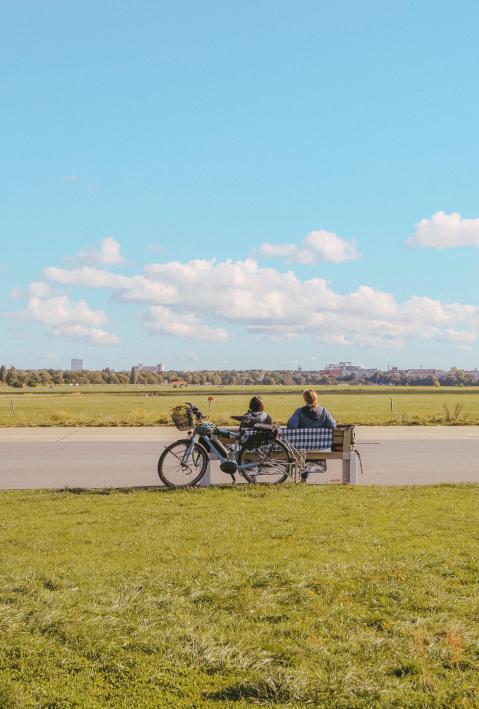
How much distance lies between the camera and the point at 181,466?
11180mm

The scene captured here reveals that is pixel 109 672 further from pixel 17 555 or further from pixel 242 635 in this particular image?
pixel 17 555

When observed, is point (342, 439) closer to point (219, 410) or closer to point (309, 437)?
point (309, 437)

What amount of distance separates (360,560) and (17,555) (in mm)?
2953

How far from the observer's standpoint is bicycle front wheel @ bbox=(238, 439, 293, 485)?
36.9ft

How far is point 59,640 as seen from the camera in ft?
14.8

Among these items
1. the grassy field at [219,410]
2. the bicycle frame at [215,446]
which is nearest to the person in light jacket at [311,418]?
the bicycle frame at [215,446]

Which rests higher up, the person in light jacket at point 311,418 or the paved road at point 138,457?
the person in light jacket at point 311,418

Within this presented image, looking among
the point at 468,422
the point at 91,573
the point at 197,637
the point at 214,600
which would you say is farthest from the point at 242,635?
the point at 468,422

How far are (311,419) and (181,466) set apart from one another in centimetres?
215

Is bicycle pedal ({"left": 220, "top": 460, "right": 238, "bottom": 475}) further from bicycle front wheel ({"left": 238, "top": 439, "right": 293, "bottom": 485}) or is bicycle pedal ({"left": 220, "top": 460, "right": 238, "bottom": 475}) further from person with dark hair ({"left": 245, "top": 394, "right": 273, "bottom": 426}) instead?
person with dark hair ({"left": 245, "top": 394, "right": 273, "bottom": 426})

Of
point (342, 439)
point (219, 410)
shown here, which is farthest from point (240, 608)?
point (219, 410)

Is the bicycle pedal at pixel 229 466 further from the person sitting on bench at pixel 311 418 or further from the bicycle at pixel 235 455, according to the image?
the person sitting on bench at pixel 311 418

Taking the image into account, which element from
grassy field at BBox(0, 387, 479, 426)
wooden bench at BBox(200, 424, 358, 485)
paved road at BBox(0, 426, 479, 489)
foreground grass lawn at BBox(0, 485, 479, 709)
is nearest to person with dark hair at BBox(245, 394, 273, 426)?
wooden bench at BBox(200, 424, 358, 485)

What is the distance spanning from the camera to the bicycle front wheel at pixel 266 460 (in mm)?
11242
